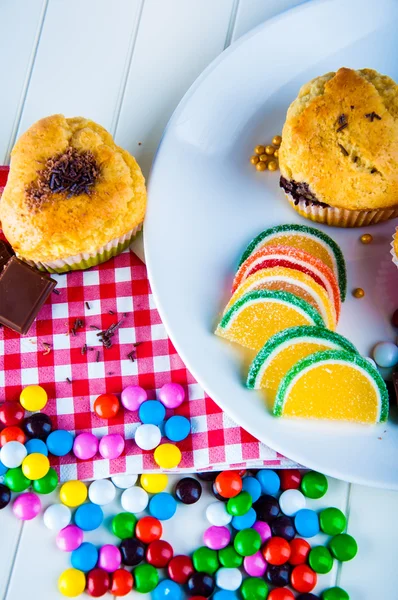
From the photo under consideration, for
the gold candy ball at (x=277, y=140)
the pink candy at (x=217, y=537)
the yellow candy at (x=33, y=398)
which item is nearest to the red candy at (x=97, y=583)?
the pink candy at (x=217, y=537)

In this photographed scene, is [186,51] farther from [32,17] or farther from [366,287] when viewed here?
[366,287]

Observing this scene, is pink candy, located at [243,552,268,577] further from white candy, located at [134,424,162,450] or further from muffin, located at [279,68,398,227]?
muffin, located at [279,68,398,227]

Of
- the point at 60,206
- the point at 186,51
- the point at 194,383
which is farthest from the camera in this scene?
the point at 186,51

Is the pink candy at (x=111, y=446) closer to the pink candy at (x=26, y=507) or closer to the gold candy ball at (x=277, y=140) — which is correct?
the pink candy at (x=26, y=507)

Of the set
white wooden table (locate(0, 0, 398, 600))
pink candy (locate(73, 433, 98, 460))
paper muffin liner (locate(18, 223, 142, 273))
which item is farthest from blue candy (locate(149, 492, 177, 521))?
white wooden table (locate(0, 0, 398, 600))

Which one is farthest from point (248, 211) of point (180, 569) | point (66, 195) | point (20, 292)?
point (180, 569)

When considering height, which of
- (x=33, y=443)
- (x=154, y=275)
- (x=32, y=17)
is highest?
(x=32, y=17)

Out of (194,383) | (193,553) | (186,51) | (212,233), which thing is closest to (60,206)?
(212,233)
